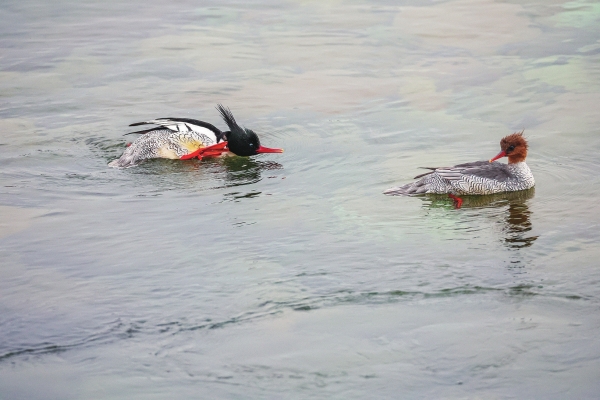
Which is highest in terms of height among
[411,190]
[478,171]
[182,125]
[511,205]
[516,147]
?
[182,125]

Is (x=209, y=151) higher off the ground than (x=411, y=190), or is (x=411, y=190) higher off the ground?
(x=209, y=151)

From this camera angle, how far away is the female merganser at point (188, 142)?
31.3ft

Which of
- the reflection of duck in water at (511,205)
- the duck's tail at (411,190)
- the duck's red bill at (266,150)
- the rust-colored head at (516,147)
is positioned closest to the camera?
the reflection of duck in water at (511,205)

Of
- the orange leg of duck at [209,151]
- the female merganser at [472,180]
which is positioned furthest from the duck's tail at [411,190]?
the orange leg of duck at [209,151]

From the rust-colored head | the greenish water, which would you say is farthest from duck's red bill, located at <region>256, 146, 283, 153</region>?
the rust-colored head

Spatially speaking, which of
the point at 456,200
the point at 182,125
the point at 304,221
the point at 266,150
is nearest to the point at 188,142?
the point at 182,125

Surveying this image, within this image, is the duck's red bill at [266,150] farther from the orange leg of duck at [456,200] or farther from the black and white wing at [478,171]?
the orange leg of duck at [456,200]

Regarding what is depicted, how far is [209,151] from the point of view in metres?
9.87

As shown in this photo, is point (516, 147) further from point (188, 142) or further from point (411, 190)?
point (188, 142)

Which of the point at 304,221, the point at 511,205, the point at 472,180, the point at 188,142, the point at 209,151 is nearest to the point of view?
the point at 304,221

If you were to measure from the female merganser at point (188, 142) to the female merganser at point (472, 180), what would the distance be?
1963mm

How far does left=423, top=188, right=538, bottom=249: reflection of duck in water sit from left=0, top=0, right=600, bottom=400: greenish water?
1.3 inches

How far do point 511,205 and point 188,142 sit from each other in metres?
3.74

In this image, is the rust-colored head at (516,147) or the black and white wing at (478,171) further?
the rust-colored head at (516,147)
